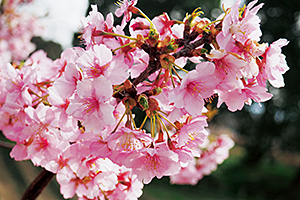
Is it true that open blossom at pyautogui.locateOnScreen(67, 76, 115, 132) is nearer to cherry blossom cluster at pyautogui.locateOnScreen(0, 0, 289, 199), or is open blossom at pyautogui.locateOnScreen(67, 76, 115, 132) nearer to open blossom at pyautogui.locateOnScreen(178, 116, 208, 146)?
cherry blossom cluster at pyautogui.locateOnScreen(0, 0, 289, 199)

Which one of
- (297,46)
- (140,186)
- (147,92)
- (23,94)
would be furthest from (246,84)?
(297,46)

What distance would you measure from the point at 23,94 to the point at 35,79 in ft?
0.21

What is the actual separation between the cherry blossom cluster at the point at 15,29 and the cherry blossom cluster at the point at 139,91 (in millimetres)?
1346

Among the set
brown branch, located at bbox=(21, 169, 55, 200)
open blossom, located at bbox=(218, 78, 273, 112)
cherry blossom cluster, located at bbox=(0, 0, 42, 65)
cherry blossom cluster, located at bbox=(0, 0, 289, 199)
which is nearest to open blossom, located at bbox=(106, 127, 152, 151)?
cherry blossom cluster, located at bbox=(0, 0, 289, 199)

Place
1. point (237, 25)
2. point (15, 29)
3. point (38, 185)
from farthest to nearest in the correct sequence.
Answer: point (15, 29), point (38, 185), point (237, 25)

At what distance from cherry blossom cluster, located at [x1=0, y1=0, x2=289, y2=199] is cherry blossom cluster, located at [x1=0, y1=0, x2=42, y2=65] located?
1.35 m

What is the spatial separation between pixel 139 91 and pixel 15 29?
1.90m

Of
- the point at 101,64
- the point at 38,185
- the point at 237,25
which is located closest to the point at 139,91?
the point at 101,64

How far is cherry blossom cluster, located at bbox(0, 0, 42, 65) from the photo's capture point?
171 centimetres

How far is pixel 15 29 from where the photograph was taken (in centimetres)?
196

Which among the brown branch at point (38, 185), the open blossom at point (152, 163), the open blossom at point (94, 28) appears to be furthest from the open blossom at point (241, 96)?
the brown branch at point (38, 185)

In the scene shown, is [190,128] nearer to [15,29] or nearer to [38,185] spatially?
[38,185]

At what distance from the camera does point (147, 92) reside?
488 millimetres

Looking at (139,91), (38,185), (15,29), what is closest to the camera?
(139,91)
